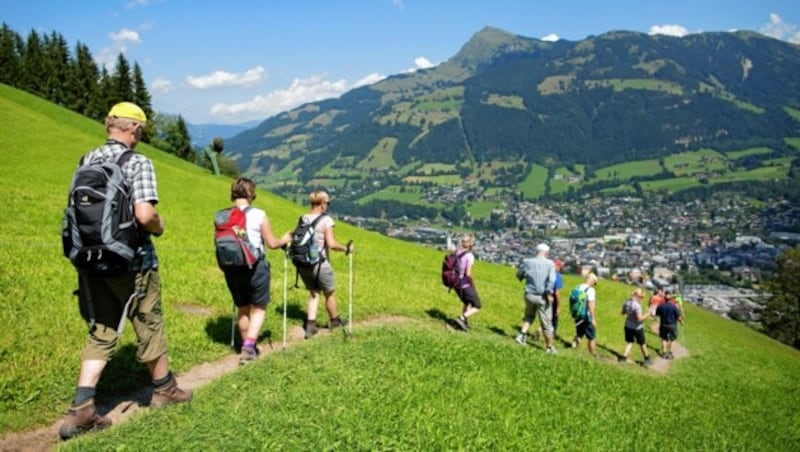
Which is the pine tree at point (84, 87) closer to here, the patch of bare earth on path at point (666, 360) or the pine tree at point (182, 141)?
the pine tree at point (182, 141)

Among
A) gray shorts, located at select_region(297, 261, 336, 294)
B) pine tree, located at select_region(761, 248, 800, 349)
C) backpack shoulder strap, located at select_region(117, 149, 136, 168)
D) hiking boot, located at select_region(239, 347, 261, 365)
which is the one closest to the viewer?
backpack shoulder strap, located at select_region(117, 149, 136, 168)

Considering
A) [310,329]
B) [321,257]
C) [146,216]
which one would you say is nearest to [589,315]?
[310,329]

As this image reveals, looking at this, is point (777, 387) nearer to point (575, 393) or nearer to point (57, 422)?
point (575, 393)

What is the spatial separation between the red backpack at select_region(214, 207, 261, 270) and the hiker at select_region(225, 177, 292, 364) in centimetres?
11

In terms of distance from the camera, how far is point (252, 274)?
8430 millimetres

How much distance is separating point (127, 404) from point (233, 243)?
2.58m

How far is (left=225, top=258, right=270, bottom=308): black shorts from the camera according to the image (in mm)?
8422

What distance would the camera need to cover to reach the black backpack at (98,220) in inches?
215

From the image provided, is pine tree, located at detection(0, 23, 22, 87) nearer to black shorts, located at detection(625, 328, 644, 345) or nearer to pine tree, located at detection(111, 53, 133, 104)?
pine tree, located at detection(111, 53, 133, 104)

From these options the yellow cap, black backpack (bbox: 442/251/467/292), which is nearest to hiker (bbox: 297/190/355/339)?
the yellow cap

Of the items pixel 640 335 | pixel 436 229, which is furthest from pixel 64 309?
pixel 436 229

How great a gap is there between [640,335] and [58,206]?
22.2 meters

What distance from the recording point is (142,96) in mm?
78500

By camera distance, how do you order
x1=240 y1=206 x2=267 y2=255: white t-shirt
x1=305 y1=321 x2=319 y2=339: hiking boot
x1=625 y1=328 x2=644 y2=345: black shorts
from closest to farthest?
x1=240 y1=206 x2=267 y2=255: white t-shirt → x1=305 y1=321 x2=319 y2=339: hiking boot → x1=625 y1=328 x2=644 y2=345: black shorts
